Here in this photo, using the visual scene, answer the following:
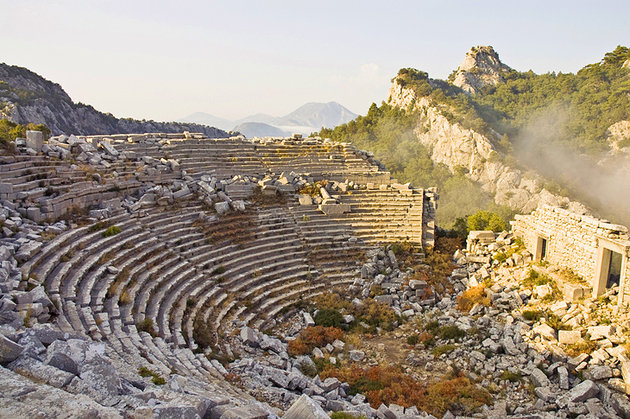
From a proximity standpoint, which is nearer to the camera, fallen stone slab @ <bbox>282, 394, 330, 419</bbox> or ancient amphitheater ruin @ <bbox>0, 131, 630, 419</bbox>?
fallen stone slab @ <bbox>282, 394, 330, 419</bbox>

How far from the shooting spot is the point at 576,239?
13.8 metres

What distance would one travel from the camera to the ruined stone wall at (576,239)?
488 inches

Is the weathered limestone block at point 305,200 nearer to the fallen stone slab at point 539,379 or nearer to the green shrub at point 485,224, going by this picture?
the green shrub at point 485,224

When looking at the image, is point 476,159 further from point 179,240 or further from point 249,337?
point 249,337

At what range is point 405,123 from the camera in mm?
54094

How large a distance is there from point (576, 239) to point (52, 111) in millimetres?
37094

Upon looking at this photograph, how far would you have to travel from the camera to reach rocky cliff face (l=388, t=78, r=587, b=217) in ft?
131

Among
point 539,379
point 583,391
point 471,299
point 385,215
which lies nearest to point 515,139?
point 385,215

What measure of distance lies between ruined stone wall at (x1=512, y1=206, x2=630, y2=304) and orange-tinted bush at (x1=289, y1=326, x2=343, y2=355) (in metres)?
7.48

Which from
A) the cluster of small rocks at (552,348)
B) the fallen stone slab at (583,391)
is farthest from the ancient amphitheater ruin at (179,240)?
the fallen stone slab at (583,391)

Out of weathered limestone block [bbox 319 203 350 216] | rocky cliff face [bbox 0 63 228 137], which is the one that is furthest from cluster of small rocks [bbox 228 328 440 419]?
rocky cliff face [bbox 0 63 228 137]

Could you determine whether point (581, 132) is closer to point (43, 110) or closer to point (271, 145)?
point (271, 145)

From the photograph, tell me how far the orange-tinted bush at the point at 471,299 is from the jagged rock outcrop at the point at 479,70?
5884 cm

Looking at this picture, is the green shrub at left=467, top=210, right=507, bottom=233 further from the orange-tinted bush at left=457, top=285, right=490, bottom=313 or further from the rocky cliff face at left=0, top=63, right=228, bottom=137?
the rocky cliff face at left=0, top=63, right=228, bottom=137
